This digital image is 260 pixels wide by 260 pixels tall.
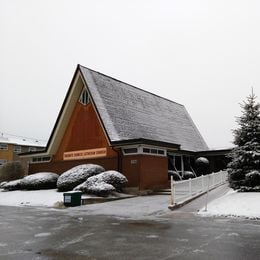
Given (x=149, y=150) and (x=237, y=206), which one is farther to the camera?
(x=149, y=150)

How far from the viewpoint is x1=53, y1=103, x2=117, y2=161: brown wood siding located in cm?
2580

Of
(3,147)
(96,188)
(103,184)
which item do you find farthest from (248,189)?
(3,147)

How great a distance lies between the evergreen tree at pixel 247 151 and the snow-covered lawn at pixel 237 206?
1054 mm

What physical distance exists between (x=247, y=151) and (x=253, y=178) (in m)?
1.35

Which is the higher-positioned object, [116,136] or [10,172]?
[116,136]

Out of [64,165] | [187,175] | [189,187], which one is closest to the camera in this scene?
[189,187]

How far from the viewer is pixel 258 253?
23.0 feet

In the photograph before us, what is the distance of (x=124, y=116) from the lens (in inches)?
1061

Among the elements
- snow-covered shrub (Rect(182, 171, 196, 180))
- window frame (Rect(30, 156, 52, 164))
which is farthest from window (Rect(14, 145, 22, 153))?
snow-covered shrub (Rect(182, 171, 196, 180))

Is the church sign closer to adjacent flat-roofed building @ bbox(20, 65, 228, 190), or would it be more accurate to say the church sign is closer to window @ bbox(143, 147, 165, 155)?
adjacent flat-roofed building @ bbox(20, 65, 228, 190)

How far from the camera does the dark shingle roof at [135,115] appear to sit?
25406 mm

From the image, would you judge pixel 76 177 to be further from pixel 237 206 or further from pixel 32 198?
pixel 237 206

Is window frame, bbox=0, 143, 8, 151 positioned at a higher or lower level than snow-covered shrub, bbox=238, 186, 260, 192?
higher

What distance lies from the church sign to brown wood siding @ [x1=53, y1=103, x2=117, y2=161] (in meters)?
0.27
